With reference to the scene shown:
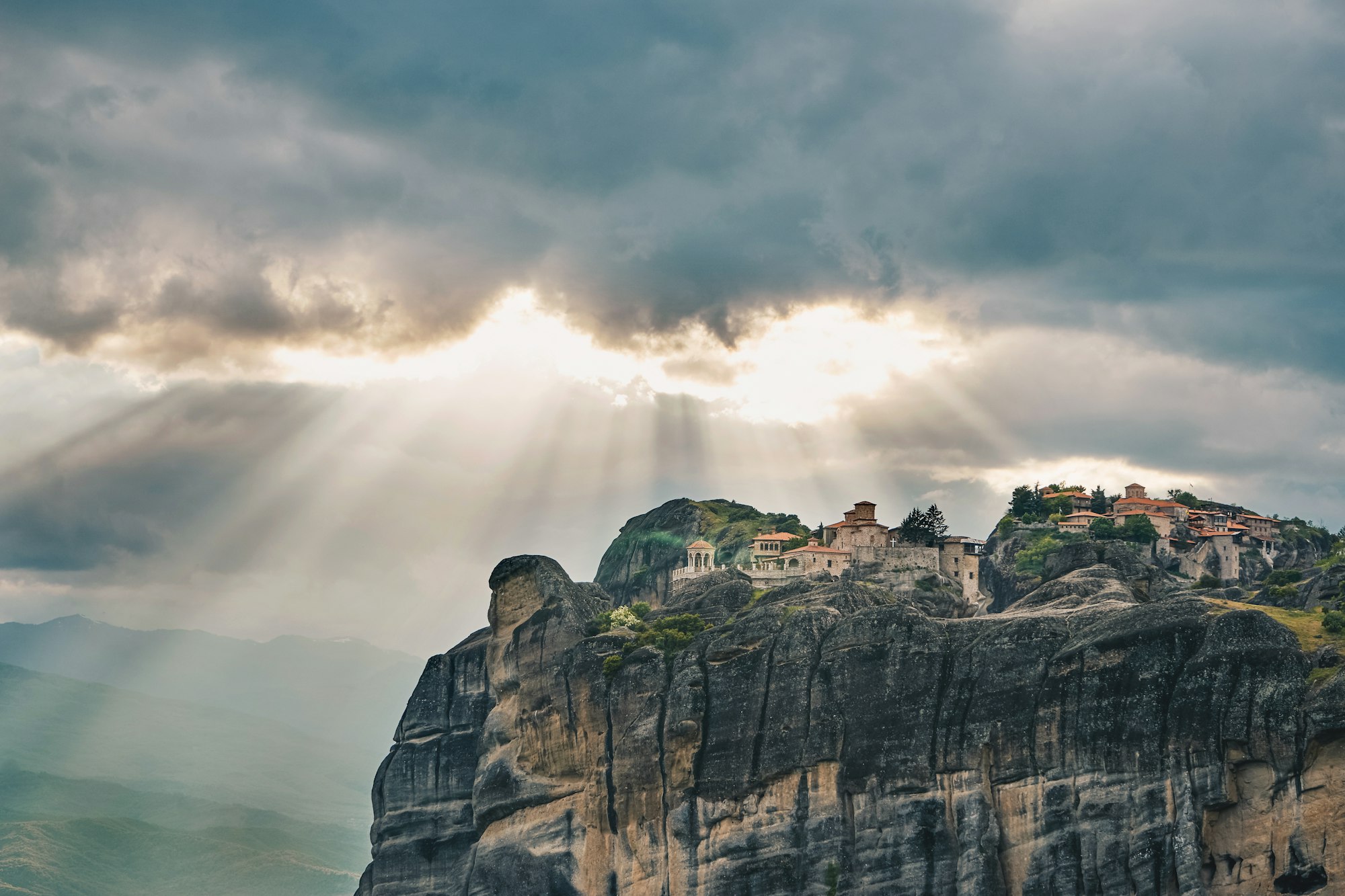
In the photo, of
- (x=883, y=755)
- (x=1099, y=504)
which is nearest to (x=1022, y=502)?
(x=1099, y=504)

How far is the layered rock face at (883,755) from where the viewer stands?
4094 inches

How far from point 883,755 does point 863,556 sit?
4694 centimetres

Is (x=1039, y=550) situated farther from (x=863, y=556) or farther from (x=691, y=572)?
(x=691, y=572)

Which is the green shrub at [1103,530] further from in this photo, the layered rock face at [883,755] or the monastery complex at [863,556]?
the layered rock face at [883,755]

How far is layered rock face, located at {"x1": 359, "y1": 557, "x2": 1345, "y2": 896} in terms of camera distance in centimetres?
10400

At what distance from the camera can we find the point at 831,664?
407 ft

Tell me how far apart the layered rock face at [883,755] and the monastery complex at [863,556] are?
15.4 meters

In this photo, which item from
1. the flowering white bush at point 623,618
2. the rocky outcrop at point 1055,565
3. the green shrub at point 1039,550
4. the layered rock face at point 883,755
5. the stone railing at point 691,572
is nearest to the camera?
the layered rock face at point 883,755

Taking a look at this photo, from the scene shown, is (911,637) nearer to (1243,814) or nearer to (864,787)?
(864,787)

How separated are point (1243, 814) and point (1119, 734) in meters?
9.32

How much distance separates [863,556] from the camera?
164 m

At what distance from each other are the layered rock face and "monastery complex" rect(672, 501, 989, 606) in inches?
606

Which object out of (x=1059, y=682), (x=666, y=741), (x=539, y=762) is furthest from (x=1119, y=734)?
(x=539, y=762)

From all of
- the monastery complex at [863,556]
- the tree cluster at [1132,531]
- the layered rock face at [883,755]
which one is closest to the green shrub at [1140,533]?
the tree cluster at [1132,531]
